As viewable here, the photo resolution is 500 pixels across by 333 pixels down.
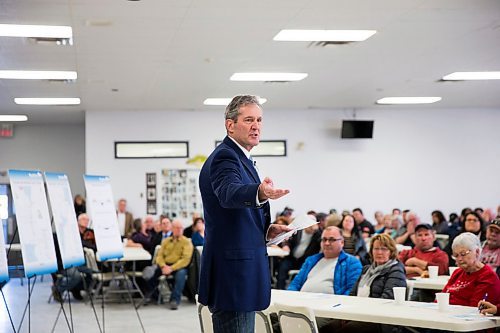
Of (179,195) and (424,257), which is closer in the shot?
(424,257)

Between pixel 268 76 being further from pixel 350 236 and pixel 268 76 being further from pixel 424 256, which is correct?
pixel 424 256

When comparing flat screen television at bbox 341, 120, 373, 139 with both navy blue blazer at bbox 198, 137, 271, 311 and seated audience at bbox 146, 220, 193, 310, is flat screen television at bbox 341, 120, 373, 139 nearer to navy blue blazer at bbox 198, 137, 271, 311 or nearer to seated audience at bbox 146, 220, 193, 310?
seated audience at bbox 146, 220, 193, 310

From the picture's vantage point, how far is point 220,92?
14.1 m

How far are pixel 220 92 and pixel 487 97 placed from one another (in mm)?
5873

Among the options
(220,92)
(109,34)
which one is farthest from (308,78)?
(109,34)

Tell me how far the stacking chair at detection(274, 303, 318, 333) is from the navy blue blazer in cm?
185

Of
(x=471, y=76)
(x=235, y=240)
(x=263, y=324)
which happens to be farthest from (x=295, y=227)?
(x=471, y=76)

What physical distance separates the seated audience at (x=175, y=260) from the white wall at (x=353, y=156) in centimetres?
460

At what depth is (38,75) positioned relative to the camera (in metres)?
11.8

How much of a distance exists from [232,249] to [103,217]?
553 centimetres

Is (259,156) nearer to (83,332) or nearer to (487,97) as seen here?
(487,97)

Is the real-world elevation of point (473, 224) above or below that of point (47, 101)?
below

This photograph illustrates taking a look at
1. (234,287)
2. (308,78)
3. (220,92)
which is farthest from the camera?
(220,92)

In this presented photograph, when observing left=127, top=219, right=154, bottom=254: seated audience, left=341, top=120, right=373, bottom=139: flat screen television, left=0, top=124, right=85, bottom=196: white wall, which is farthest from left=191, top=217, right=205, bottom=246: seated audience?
left=0, top=124, right=85, bottom=196: white wall
